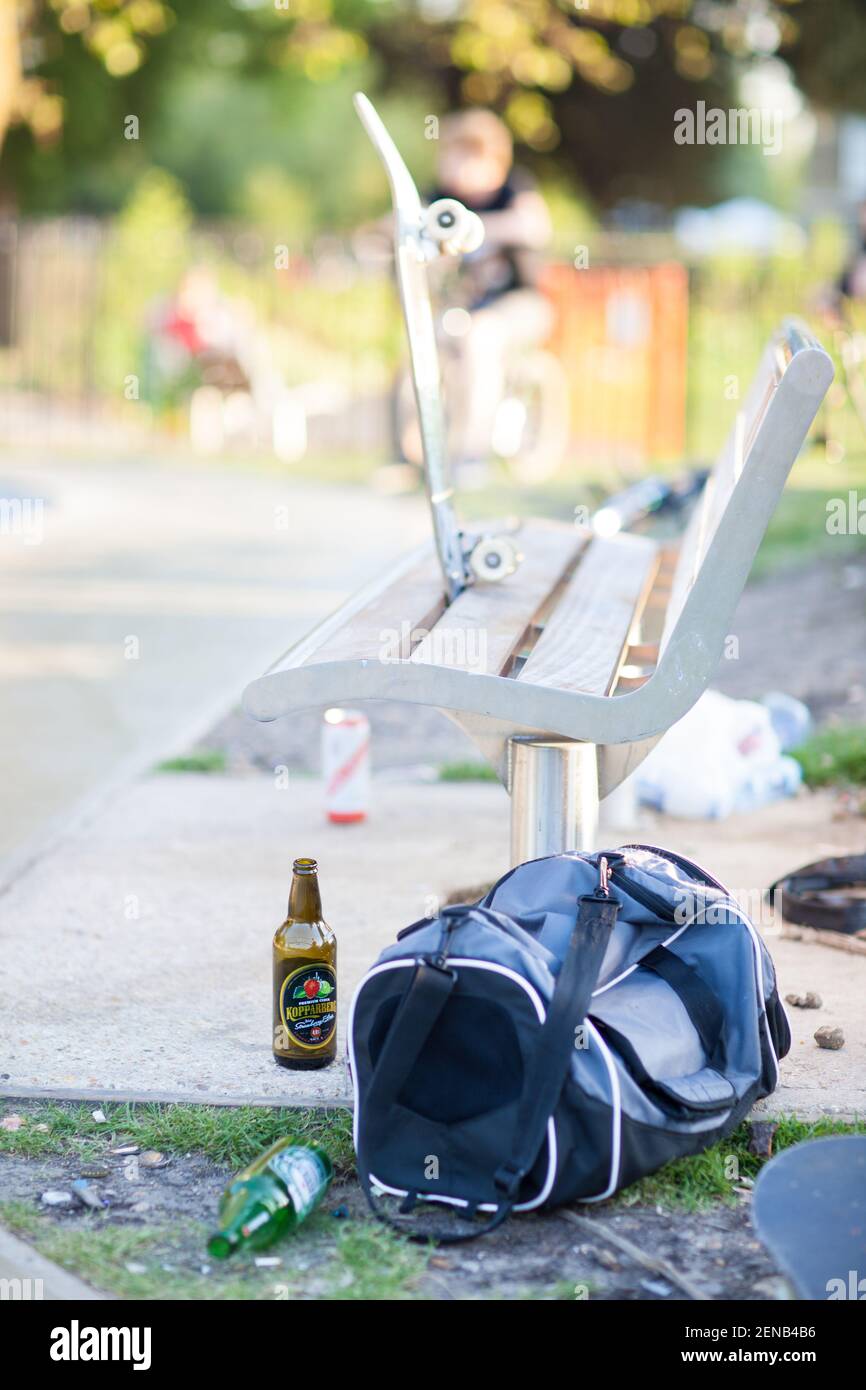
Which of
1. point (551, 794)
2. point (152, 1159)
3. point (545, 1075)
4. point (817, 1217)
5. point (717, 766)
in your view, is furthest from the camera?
point (717, 766)

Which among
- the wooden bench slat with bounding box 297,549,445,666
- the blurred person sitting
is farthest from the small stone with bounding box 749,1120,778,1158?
the blurred person sitting

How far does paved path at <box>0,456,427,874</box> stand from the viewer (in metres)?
5.44

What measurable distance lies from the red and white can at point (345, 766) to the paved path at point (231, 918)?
67mm

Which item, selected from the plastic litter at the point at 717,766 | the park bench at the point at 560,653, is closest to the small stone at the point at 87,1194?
the park bench at the point at 560,653

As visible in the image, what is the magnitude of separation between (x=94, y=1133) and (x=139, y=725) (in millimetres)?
3048

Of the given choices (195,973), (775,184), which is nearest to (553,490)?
(195,973)

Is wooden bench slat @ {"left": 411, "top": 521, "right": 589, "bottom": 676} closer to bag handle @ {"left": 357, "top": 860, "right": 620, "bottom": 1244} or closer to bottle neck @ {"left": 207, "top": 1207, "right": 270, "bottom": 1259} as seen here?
bag handle @ {"left": 357, "top": 860, "right": 620, "bottom": 1244}

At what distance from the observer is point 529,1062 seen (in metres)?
2.45

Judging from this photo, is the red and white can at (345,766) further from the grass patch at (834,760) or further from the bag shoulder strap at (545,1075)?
the bag shoulder strap at (545,1075)

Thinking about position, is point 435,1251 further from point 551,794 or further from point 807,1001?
point 807,1001

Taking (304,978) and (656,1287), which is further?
(304,978)

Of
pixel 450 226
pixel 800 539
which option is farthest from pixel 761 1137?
pixel 800 539

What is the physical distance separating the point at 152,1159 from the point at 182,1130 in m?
0.08
